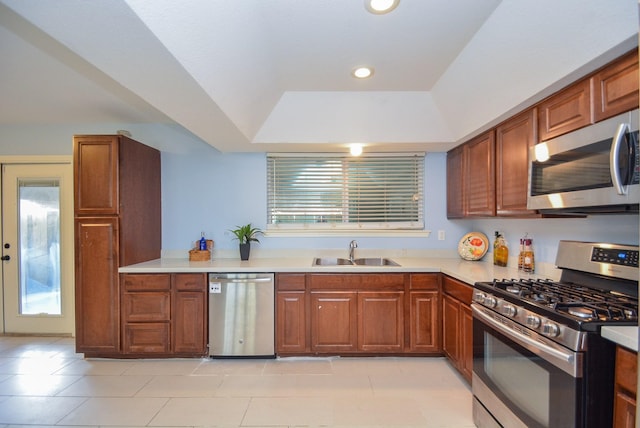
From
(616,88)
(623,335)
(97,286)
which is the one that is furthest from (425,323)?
(97,286)

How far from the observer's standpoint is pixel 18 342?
3.41 meters

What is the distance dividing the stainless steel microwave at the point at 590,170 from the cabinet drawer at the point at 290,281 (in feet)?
6.24

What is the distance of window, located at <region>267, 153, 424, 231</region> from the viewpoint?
3559 millimetres

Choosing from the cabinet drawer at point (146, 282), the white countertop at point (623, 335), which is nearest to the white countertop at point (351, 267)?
the cabinet drawer at point (146, 282)

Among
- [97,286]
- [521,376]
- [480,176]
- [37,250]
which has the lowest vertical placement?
[521,376]

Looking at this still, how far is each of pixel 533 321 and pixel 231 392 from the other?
2094 mm

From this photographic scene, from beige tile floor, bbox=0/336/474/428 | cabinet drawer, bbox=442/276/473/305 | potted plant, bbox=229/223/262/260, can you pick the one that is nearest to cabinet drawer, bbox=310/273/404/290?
cabinet drawer, bbox=442/276/473/305

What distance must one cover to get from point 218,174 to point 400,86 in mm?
2145

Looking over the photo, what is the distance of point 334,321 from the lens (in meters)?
2.91

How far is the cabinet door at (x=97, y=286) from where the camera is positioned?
113 inches

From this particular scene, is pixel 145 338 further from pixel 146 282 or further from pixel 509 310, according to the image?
pixel 509 310

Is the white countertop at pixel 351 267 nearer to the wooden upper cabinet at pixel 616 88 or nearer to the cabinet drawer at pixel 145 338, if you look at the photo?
the cabinet drawer at pixel 145 338

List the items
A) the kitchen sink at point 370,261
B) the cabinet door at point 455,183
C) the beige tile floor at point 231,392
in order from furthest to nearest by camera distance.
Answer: the kitchen sink at point 370,261, the cabinet door at point 455,183, the beige tile floor at point 231,392

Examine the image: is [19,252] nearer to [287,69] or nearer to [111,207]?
[111,207]
